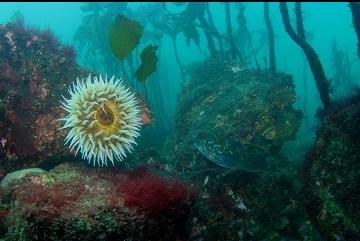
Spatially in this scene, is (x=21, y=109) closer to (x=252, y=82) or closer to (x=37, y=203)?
(x=37, y=203)

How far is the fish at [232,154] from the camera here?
5.25 metres

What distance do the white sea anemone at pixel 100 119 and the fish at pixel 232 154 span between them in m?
1.73

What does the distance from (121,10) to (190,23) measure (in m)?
3.07

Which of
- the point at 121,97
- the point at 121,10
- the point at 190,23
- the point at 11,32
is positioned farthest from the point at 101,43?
the point at 121,97

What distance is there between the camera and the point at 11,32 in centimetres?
625

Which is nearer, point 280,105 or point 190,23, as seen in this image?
point 280,105

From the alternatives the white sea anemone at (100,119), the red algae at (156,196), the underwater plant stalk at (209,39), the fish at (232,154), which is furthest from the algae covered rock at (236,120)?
the underwater plant stalk at (209,39)

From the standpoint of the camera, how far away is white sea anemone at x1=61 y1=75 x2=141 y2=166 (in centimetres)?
404

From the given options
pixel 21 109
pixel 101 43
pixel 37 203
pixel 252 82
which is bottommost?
pixel 37 203

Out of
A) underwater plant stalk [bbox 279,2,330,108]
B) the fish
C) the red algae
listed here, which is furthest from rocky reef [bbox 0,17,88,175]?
underwater plant stalk [bbox 279,2,330,108]

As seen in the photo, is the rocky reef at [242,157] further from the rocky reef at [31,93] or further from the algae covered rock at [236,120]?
the rocky reef at [31,93]

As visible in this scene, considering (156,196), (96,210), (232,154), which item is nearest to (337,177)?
(232,154)

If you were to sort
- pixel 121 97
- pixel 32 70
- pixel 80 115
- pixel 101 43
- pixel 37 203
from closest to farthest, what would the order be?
1. pixel 37 203
2. pixel 80 115
3. pixel 121 97
4. pixel 32 70
5. pixel 101 43

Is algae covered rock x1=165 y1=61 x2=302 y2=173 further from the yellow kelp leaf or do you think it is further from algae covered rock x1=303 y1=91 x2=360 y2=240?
the yellow kelp leaf
